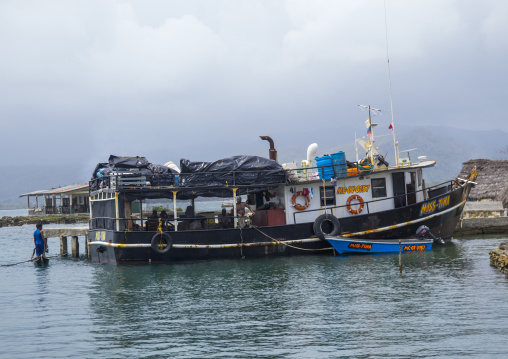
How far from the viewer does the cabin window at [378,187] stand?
82.2ft

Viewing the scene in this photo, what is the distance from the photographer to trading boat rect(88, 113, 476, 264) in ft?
76.6

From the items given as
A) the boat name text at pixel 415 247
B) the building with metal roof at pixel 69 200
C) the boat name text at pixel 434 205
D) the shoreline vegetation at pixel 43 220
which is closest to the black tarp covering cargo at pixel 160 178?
the boat name text at pixel 415 247

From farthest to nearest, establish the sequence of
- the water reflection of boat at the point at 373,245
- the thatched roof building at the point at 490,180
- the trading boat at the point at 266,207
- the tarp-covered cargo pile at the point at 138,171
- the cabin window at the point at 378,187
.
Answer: the thatched roof building at the point at 490,180 < the cabin window at the point at 378,187 < the tarp-covered cargo pile at the point at 138,171 < the water reflection of boat at the point at 373,245 < the trading boat at the point at 266,207

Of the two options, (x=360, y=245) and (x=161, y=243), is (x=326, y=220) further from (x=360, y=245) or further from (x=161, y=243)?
(x=161, y=243)

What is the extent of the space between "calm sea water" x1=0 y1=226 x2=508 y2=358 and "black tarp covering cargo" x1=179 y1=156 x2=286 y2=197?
3.11 metres

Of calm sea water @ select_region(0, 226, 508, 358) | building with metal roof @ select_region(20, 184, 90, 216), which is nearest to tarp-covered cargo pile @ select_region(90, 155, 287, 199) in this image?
calm sea water @ select_region(0, 226, 508, 358)

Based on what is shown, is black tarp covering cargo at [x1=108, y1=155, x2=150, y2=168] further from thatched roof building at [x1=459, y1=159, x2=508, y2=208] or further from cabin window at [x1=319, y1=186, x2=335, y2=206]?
thatched roof building at [x1=459, y1=159, x2=508, y2=208]

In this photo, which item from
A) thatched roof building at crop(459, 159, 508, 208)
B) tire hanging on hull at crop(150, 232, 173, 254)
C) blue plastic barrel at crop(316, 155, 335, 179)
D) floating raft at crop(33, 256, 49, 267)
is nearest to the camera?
tire hanging on hull at crop(150, 232, 173, 254)

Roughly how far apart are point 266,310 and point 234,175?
9.78 meters

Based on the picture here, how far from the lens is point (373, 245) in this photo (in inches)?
942

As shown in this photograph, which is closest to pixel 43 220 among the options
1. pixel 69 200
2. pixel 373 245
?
pixel 69 200

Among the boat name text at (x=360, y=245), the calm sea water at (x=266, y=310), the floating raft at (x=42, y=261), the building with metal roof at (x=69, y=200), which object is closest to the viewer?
the calm sea water at (x=266, y=310)

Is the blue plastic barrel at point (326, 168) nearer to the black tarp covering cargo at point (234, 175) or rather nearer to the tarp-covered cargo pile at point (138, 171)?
the black tarp covering cargo at point (234, 175)

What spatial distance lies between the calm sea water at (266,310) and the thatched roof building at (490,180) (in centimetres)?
1757
